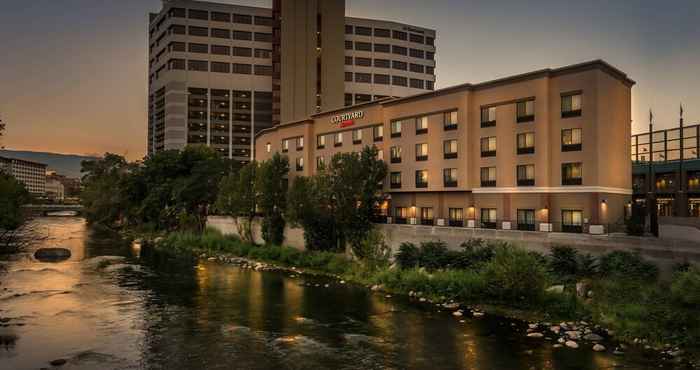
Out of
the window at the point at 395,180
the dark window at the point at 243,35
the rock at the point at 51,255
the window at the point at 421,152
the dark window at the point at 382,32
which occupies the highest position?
the dark window at the point at 382,32

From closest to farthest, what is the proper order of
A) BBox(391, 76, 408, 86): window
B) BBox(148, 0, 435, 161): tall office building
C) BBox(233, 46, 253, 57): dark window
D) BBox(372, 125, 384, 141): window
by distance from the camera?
1. BBox(372, 125, 384, 141): window
2. BBox(148, 0, 435, 161): tall office building
3. BBox(233, 46, 253, 57): dark window
4. BBox(391, 76, 408, 86): window

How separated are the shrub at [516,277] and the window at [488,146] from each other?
1822 cm

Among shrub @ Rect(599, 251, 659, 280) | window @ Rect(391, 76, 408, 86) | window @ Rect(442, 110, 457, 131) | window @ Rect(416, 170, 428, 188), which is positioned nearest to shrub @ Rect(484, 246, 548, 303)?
shrub @ Rect(599, 251, 659, 280)

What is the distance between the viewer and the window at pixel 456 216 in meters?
50.1

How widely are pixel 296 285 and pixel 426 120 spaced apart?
77.5ft

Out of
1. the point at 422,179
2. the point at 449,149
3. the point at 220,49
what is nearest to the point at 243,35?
the point at 220,49

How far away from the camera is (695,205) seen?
63.5 meters

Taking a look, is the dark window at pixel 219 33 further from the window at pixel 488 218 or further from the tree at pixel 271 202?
the window at pixel 488 218

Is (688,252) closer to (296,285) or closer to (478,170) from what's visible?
(478,170)

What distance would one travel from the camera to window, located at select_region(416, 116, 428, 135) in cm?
5309

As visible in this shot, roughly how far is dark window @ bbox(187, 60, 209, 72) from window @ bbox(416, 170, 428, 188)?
81426 mm

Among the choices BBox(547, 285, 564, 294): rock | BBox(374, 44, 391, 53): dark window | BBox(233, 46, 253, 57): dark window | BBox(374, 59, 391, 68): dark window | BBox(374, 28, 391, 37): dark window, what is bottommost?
BBox(547, 285, 564, 294): rock

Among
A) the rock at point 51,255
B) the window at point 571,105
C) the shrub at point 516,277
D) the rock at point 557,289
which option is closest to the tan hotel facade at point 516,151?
the window at point 571,105

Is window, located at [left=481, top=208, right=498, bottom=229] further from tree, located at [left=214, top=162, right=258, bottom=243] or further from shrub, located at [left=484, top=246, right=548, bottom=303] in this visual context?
tree, located at [left=214, top=162, right=258, bottom=243]
